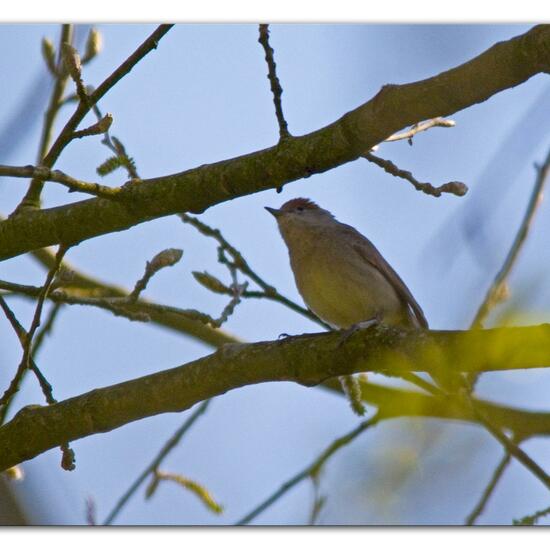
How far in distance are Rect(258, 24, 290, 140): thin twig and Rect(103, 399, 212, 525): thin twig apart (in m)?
0.92

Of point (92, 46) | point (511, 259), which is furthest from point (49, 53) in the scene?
point (511, 259)

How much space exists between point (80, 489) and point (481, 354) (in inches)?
51.4

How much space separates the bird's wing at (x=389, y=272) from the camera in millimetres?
3145

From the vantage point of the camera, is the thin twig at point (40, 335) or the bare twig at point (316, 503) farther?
the thin twig at point (40, 335)

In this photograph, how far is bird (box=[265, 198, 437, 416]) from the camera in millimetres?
3104

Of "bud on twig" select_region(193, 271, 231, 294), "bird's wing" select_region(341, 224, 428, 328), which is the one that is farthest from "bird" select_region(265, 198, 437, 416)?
"bud on twig" select_region(193, 271, 231, 294)

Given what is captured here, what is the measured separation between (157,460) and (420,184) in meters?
1.16

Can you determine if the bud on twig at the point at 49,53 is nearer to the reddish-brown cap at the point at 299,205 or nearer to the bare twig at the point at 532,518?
the reddish-brown cap at the point at 299,205

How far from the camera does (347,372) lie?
7.57 ft

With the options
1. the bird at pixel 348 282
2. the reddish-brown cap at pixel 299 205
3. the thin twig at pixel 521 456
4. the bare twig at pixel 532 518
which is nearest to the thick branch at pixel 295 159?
the thin twig at pixel 521 456

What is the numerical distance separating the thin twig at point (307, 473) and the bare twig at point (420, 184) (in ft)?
2.12

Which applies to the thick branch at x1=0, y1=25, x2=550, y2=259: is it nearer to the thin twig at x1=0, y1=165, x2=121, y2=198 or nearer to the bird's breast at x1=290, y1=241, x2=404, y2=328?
the thin twig at x1=0, y1=165, x2=121, y2=198

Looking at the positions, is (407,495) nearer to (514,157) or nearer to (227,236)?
(514,157)

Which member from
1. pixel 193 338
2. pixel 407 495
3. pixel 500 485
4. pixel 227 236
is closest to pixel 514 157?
pixel 407 495
